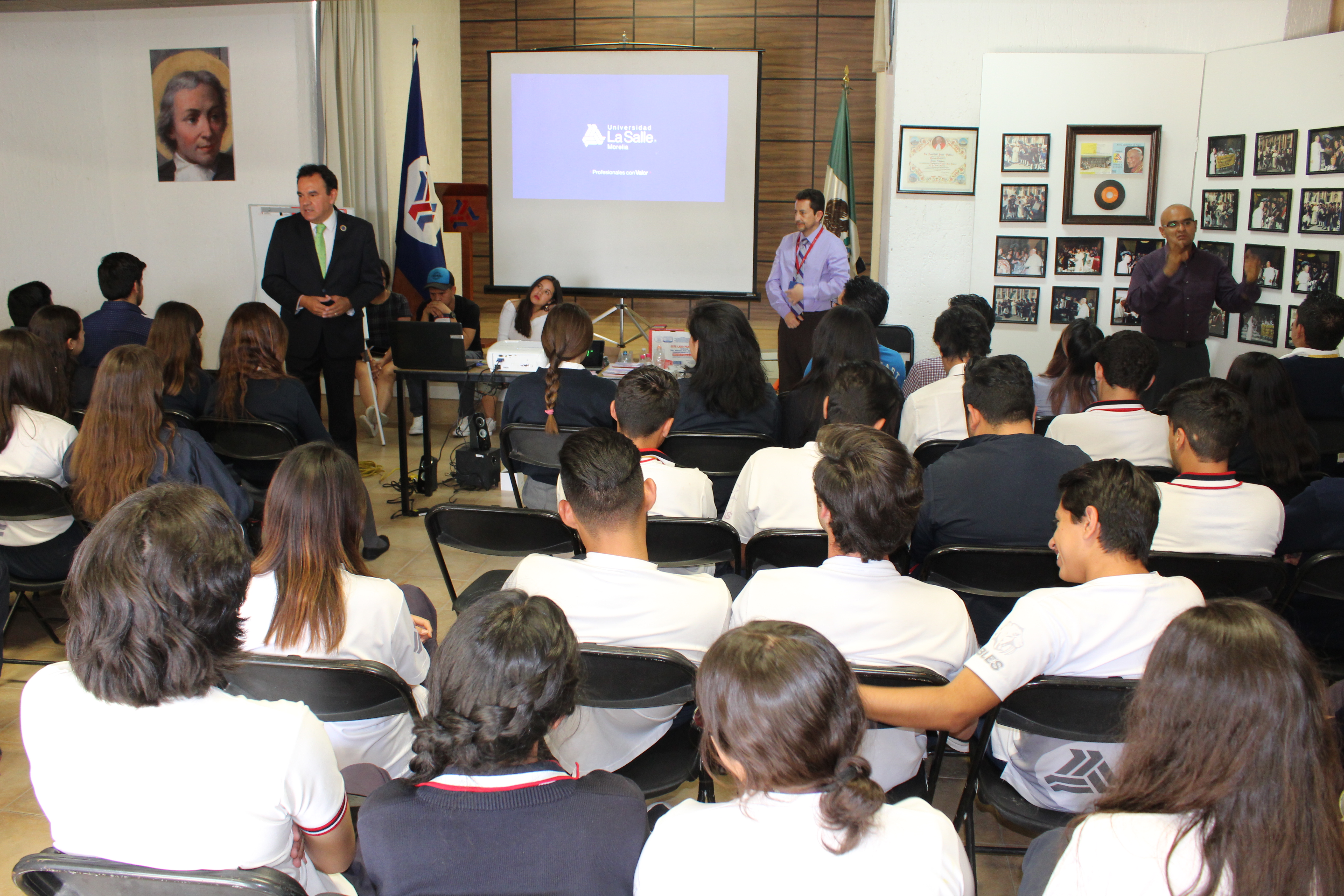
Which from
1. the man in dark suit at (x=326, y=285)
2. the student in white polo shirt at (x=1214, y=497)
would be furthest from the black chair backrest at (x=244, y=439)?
the student in white polo shirt at (x=1214, y=497)

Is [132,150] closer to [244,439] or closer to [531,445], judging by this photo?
[244,439]

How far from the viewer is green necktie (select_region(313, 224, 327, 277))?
472cm

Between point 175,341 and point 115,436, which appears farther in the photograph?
Result: point 175,341

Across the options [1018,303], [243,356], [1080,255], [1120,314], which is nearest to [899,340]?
[1018,303]

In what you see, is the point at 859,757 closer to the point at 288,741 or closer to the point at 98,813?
the point at 288,741

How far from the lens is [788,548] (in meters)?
2.23

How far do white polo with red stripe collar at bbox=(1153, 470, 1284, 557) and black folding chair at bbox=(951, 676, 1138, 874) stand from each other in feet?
2.52

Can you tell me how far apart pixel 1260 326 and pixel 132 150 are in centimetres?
679

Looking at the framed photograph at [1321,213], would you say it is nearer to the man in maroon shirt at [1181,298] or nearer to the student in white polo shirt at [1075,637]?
the man in maroon shirt at [1181,298]

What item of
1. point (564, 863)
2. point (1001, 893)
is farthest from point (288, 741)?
point (1001, 893)

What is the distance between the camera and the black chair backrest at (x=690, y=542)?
2.22 meters

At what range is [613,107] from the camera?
745 centimetres

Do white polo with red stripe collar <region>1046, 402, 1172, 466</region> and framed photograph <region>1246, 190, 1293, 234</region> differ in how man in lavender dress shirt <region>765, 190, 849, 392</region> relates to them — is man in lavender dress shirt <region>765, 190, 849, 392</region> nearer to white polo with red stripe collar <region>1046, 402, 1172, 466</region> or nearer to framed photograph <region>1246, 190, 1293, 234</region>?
framed photograph <region>1246, 190, 1293, 234</region>

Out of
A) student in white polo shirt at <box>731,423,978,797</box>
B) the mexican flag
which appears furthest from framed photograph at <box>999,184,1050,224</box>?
student in white polo shirt at <box>731,423,978,797</box>
